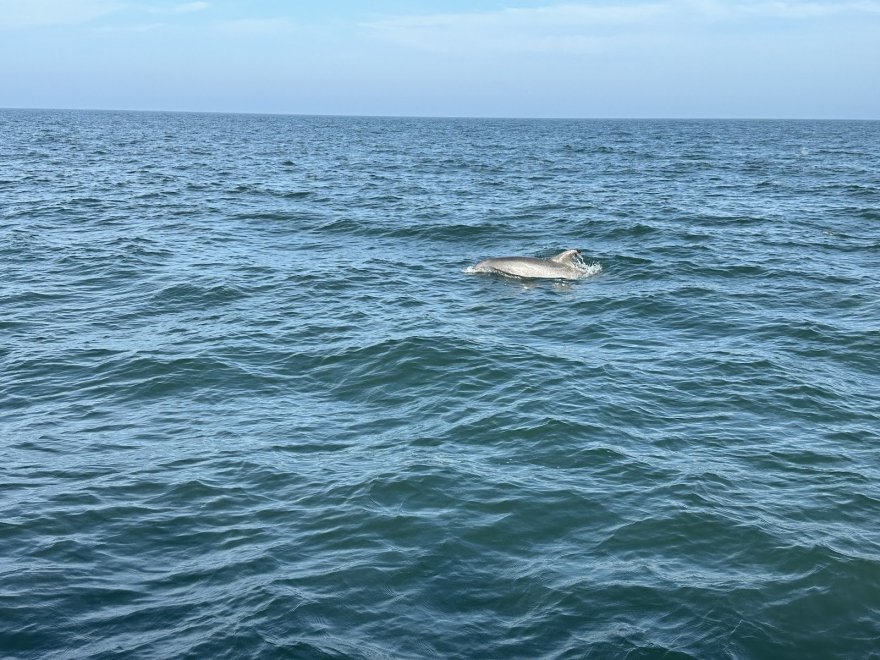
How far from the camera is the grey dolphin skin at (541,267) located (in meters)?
23.4

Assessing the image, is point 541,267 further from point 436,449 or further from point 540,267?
point 436,449

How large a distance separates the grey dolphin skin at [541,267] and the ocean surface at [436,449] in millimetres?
491

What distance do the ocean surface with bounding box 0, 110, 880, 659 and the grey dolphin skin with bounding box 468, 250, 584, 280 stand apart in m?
0.49

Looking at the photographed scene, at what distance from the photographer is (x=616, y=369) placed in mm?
16000

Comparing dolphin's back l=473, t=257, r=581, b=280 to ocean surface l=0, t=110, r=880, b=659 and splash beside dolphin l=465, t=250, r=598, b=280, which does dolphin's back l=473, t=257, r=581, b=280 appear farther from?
ocean surface l=0, t=110, r=880, b=659

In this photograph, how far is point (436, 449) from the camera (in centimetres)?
1246

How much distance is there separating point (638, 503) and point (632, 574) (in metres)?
1.72

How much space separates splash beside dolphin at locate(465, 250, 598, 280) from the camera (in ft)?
76.8

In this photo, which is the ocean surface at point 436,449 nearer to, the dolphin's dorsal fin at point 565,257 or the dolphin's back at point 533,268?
the dolphin's back at point 533,268

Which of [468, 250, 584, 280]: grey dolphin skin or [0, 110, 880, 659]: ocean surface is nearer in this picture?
[0, 110, 880, 659]: ocean surface

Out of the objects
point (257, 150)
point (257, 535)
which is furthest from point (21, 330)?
point (257, 150)

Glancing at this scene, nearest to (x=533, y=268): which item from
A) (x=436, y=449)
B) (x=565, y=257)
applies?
(x=565, y=257)

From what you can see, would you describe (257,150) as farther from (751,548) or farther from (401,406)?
(751,548)

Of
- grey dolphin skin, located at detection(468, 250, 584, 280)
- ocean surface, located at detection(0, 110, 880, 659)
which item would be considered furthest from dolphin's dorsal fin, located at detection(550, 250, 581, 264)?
ocean surface, located at detection(0, 110, 880, 659)
